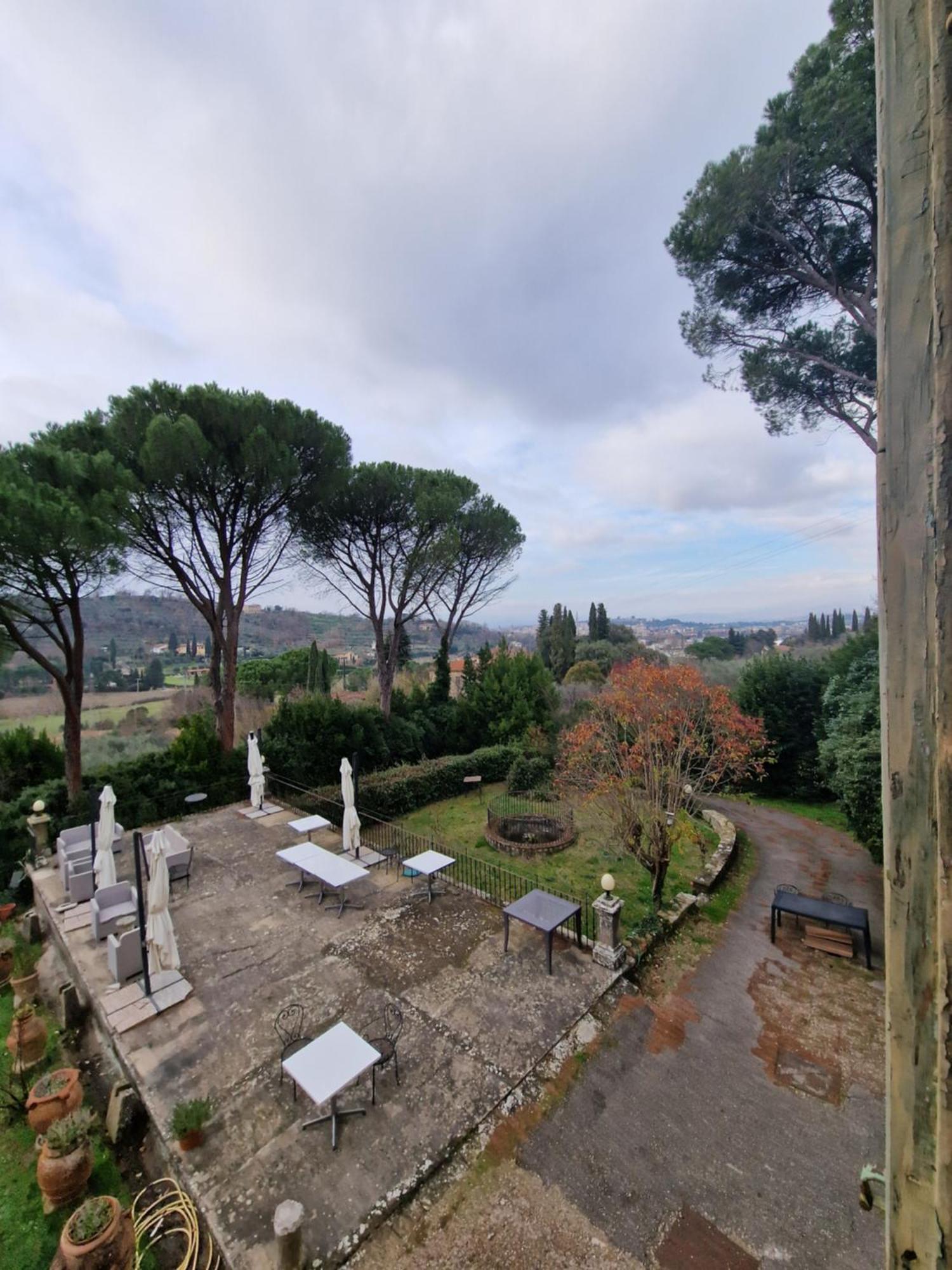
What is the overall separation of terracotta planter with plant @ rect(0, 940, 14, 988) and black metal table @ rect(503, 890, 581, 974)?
23.9 ft

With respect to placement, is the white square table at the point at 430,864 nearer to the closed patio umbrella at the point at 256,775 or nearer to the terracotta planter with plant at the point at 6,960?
the closed patio umbrella at the point at 256,775

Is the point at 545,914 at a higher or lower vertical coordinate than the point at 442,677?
lower

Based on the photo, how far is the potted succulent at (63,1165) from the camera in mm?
4398

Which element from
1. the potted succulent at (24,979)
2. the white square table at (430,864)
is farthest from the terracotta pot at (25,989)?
the white square table at (430,864)

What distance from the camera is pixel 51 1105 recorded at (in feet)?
16.3

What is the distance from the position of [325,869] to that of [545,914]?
367 cm

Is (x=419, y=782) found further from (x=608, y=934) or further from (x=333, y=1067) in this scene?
(x=333, y=1067)

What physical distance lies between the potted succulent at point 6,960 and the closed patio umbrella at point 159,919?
308 cm

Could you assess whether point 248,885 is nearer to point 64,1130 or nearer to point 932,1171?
point 64,1130

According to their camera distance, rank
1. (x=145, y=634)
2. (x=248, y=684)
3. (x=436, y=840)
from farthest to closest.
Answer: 1. (x=248, y=684)
2. (x=145, y=634)
3. (x=436, y=840)

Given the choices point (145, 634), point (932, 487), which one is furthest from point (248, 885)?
point (145, 634)

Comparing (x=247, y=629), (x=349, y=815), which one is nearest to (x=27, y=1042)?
(x=349, y=815)

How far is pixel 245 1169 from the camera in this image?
175 inches

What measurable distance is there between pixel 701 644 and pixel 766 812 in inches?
1170
